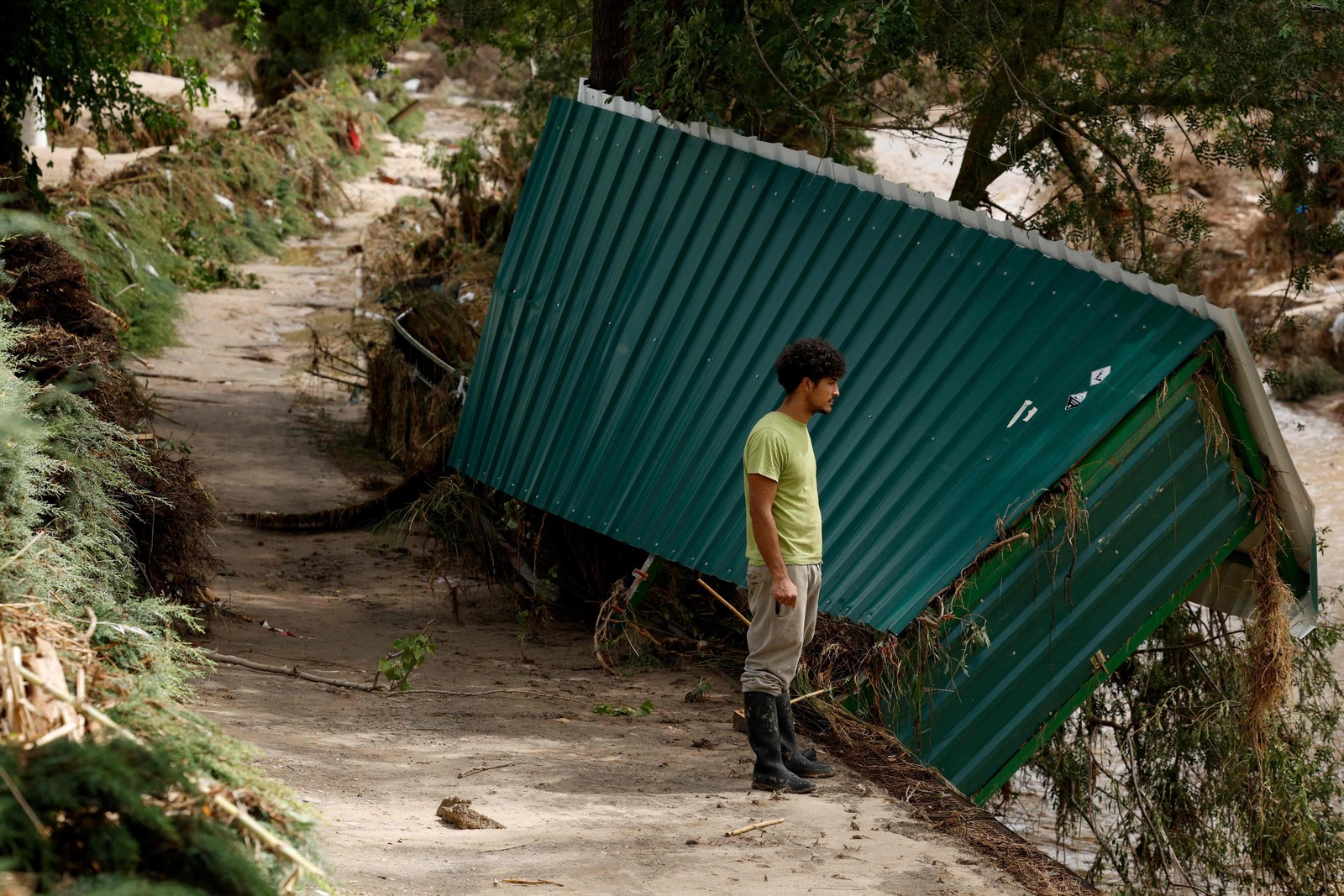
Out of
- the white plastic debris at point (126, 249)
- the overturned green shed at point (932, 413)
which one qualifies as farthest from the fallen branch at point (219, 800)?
the white plastic debris at point (126, 249)

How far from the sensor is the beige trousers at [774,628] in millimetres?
4957

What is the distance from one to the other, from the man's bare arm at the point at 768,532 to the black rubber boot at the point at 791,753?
55 centimetres

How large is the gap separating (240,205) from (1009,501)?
18.7m

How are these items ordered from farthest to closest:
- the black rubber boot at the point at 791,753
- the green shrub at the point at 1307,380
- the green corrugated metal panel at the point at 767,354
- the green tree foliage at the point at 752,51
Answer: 1. the green shrub at the point at 1307,380
2. the green tree foliage at the point at 752,51
3. the green corrugated metal panel at the point at 767,354
4. the black rubber boot at the point at 791,753

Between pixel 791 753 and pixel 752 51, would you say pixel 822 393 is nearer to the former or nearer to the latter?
pixel 791 753

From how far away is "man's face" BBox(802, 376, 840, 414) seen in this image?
4934mm

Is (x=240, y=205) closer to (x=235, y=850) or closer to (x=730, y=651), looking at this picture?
(x=730, y=651)

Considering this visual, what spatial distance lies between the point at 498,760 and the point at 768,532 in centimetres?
168

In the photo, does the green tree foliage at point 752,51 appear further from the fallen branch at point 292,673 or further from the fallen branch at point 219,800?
the fallen branch at point 219,800

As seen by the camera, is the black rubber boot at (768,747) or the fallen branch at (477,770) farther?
the fallen branch at (477,770)

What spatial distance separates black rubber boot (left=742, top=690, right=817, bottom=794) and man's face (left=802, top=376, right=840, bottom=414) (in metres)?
1.13

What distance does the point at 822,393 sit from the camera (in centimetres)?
495

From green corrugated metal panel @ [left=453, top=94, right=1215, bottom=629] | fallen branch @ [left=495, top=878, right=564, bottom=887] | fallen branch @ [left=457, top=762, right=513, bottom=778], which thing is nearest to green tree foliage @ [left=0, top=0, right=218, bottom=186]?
green corrugated metal panel @ [left=453, top=94, right=1215, bottom=629]

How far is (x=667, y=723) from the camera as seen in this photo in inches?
246
